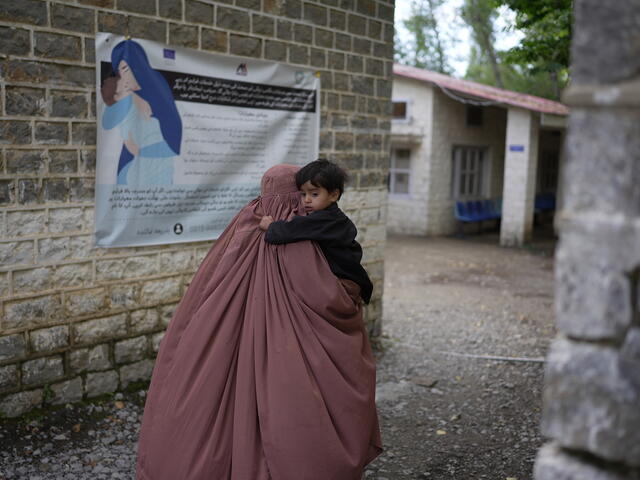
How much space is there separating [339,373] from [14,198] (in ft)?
7.38

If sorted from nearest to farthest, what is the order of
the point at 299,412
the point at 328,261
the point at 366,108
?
the point at 299,412, the point at 328,261, the point at 366,108

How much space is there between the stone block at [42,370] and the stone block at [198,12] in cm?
247

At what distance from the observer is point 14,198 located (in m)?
3.95

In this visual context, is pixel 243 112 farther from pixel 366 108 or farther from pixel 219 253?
pixel 219 253

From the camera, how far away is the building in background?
13914 mm

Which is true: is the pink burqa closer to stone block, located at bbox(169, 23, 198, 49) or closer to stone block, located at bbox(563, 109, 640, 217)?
stone block, located at bbox(563, 109, 640, 217)

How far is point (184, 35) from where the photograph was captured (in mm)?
4664

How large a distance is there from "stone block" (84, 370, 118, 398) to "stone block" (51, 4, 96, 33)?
2.23 metres

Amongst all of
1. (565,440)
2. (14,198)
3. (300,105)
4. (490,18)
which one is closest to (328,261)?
(565,440)

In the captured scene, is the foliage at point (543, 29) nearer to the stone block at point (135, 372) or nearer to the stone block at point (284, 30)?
the stone block at point (284, 30)

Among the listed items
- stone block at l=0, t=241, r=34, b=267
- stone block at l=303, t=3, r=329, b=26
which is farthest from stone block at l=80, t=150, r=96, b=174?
stone block at l=303, t=3, r=329, b=26

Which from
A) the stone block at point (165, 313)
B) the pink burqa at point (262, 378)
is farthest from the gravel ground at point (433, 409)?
the pink burqa at point (262, 378)

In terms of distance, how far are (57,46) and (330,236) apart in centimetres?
220

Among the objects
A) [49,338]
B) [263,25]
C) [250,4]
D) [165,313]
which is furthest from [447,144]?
[49,338]
